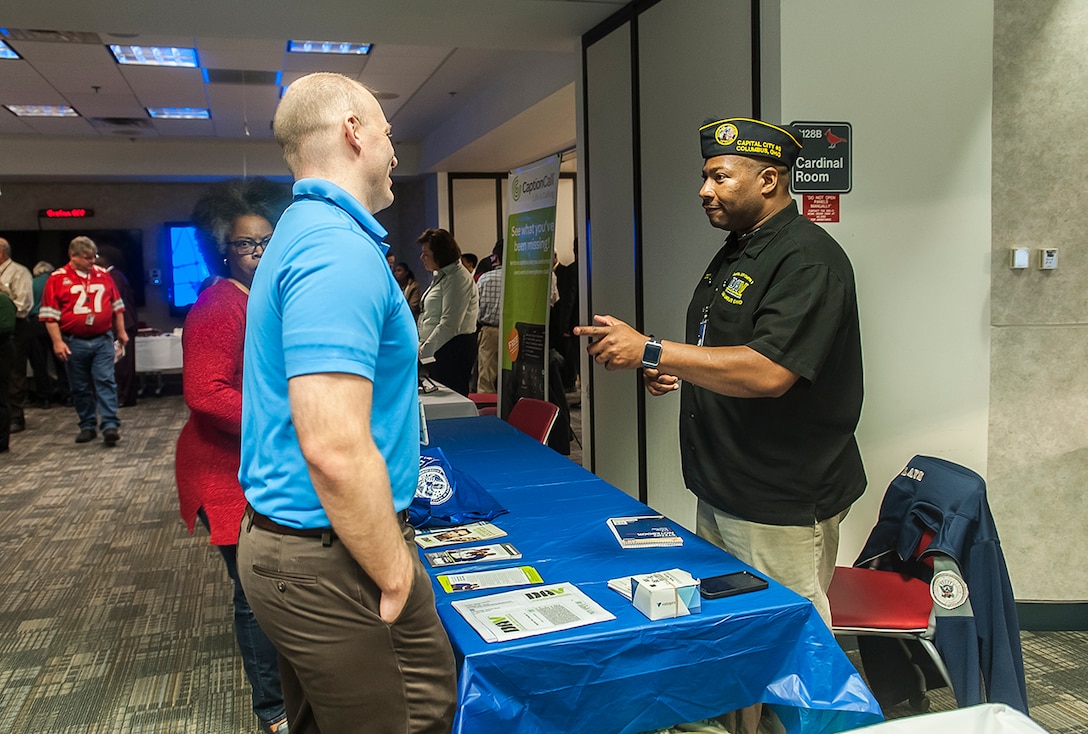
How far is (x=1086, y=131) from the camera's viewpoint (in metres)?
3.01

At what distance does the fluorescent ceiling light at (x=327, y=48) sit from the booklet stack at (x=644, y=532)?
4.99 m

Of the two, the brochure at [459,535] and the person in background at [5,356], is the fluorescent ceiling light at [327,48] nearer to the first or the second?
the person in background at [5,356]

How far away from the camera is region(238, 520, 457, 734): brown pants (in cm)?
127

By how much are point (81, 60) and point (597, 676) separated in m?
6.53

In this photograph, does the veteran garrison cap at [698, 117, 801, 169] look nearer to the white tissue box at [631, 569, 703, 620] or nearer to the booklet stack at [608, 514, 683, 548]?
the booklet stack at [608, 514, 683, 548]

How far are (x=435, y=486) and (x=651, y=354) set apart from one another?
73cm

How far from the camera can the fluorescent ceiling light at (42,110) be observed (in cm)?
818

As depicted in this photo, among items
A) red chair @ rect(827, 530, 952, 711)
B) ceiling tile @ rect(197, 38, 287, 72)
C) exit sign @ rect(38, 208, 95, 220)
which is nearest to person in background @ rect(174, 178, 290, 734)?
red chair @ rect(827, 530, 952, 711)

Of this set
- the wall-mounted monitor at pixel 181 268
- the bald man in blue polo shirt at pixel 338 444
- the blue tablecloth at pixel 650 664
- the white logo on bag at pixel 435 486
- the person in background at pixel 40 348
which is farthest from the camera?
the wall-mounted monitor at pixel 181 268

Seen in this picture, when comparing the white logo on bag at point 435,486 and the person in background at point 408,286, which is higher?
the person in background at point 408,286

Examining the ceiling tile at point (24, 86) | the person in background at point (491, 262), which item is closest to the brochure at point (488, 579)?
the person in background at point (491, 262)

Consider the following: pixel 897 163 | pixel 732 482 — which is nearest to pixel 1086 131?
pixel 897 163

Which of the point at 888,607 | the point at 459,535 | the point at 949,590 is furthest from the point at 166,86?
the point at 949,590

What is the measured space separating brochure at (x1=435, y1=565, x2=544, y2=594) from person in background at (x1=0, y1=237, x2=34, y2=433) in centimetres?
727
